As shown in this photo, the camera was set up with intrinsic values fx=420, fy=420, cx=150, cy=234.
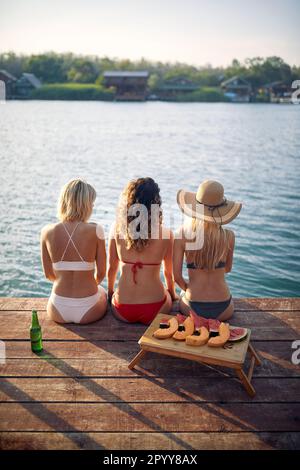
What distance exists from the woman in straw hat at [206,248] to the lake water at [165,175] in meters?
3.73

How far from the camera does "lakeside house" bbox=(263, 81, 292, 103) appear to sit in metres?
70.8

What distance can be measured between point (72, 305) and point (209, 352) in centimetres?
122

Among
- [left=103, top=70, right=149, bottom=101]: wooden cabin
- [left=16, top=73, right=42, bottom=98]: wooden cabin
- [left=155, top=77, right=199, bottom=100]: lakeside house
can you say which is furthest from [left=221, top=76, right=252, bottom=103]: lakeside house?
[left=16, top=73, right=42, bottom=98]: wooden cabin

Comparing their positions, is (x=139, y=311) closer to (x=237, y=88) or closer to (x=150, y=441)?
(x=150, y=441)

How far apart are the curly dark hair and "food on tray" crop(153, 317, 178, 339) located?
60cm

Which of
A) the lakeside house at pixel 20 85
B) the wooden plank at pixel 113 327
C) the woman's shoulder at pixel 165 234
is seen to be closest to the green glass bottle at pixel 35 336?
the wooden plank at pixel 113 327

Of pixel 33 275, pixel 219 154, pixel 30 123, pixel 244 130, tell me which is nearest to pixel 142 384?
pixel 33 275

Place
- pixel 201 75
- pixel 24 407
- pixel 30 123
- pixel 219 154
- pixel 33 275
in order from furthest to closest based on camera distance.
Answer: pixel 201 75 → pixel 30 123 → pixel 219 154 → pixel 33 275 → pixel 24 407

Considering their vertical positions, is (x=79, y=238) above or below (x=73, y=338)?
above

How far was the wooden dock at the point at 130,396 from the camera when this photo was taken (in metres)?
2.27

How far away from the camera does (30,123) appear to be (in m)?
35.2
